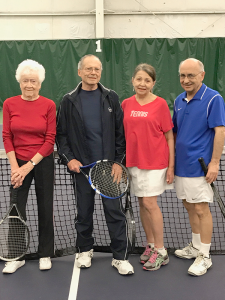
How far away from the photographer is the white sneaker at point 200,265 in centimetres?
237

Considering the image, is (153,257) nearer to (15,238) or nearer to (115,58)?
(15,238)

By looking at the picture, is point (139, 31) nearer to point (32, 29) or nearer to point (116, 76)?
point (116, 76)

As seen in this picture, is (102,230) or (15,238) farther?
(102,230)

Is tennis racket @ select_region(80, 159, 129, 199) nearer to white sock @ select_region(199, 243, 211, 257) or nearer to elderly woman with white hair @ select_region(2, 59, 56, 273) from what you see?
elderly woman with white hair @ select_region(2, 59, 56, 273)

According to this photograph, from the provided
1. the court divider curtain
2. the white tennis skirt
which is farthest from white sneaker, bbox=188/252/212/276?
the court divider curtain

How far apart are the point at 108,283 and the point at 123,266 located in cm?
17

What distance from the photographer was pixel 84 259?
2.52 metres

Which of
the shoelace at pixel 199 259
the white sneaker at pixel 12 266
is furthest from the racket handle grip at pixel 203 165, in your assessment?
the white sneaker at pixel 12 266

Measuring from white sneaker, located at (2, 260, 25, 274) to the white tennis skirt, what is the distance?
3.31ft

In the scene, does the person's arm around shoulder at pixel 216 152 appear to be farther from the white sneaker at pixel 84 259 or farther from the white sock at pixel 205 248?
the white sneaker at pixel 84 259

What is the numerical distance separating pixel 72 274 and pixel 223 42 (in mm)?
9381

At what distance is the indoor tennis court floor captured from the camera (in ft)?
7.06

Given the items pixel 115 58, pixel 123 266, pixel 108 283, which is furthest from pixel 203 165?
pixel 115 58

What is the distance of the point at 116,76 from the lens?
33.9 ft
